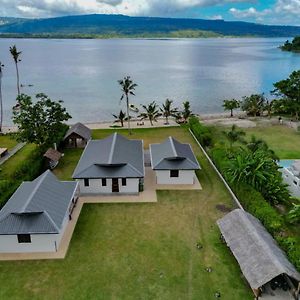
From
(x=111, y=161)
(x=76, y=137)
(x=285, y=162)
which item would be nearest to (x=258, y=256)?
(x=111, y=161)

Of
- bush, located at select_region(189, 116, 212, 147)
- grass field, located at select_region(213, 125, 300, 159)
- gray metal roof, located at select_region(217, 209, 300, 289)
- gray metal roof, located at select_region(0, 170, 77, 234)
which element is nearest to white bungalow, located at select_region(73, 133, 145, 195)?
gray metal roof, located at select_region(0, 170, 77, 234)

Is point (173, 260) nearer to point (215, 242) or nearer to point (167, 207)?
point (215, 242)

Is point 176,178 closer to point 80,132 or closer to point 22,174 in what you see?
point 22,174

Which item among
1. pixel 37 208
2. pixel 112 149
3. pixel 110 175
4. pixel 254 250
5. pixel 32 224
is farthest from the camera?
pixel 112 149

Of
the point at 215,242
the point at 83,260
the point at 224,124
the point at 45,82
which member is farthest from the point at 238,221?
the point at 45,82

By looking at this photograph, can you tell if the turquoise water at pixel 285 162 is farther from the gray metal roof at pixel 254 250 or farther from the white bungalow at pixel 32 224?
the white bungalow at pixel 32 224
